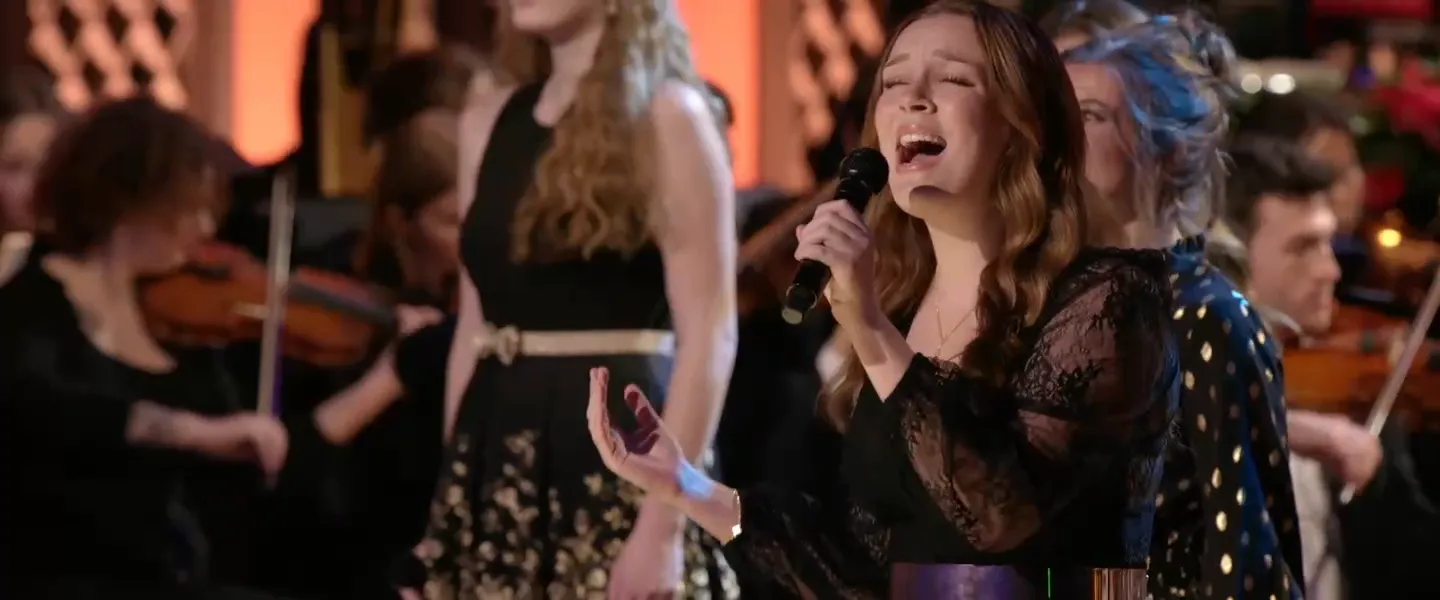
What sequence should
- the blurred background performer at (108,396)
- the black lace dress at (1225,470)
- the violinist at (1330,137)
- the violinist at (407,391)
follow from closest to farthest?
the black lace dress at (1225,470)
the blurred background performer at (108,396)
the violinist at (407,391)
the violinist at (1330,137)

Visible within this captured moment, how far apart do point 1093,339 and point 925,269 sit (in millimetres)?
205

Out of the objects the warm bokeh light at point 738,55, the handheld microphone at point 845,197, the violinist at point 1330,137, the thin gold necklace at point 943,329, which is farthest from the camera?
the warm bokeh light at point 738,55

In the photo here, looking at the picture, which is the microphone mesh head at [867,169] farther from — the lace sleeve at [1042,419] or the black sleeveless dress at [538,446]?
the black sleeveless dress at [538,446]

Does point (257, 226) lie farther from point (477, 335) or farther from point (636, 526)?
point (636, 526)

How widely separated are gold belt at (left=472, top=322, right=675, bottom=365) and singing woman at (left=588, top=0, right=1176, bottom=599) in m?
0.65

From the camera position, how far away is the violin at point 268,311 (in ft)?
11.1

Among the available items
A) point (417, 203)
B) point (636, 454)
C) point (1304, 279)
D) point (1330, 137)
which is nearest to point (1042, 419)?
point (636, 454)

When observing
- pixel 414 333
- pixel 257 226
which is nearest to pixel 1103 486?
pixel 414 333

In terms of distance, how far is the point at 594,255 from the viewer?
7.23 feet

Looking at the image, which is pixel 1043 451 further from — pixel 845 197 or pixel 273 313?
pixel 273 313

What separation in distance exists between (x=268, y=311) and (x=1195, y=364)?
6.37 feet

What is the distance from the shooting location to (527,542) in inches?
86.8

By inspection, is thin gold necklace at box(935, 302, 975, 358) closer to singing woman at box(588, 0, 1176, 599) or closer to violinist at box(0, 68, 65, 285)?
singing woman at box(588, 0, 1176, 599)

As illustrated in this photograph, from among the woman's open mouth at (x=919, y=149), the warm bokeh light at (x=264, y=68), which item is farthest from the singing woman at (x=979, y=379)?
the warm bokeh light at (x=264, y=68)
